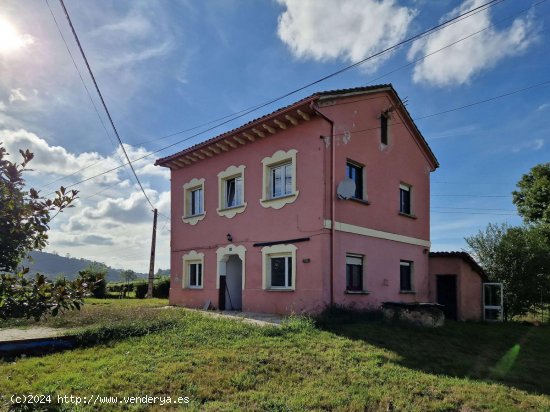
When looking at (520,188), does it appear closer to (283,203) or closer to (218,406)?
(283,203)

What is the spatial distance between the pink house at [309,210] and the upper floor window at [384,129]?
0.12 ft

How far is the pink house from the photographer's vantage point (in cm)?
1288

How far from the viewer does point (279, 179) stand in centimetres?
1434

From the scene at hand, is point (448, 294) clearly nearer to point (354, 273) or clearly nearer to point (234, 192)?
point (354, 273)

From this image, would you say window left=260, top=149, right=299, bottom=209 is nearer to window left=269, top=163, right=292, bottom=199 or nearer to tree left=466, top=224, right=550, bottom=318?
window left=269, top=163, right=292, bottom=199

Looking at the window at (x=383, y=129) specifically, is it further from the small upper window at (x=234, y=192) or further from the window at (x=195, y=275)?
the window at (x=195, y=275)

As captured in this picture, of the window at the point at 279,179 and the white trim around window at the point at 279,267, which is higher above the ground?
the window at the point at 279,179

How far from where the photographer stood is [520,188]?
31516mm

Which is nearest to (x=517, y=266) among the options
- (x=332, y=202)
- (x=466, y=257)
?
(x=466, y=257)

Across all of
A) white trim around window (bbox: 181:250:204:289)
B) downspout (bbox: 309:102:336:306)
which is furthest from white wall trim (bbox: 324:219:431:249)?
white trim around window (bbox: 181:250:204:289)

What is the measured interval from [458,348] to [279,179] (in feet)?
23.8

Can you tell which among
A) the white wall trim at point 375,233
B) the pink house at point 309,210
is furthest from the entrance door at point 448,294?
the white wall trim at point 375,233

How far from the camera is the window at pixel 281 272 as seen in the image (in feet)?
44.3

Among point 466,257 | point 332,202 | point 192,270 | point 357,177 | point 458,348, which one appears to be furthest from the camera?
point 192,270
